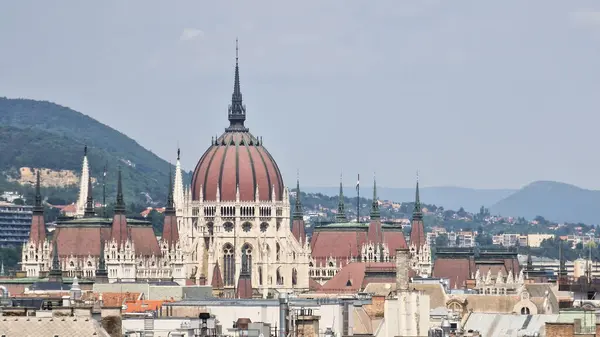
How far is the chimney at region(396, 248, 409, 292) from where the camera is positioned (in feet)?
211

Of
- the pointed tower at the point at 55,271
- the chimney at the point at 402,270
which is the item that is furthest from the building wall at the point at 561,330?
the pointed tower at the point at 55,271

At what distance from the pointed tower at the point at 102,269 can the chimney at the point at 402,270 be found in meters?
111

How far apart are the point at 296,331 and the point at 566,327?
8.73 m

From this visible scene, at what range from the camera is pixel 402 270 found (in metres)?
66.2

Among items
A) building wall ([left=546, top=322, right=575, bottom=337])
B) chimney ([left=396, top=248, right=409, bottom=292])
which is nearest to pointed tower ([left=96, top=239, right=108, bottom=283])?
building wall ([left=546, top=322, right=575, bottom=337])

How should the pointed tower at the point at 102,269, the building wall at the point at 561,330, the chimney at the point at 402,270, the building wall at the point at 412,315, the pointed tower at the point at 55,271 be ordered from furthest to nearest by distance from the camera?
the pointed tower at the point at 102,269 < the pointed tower at the point at 55,271 < the building wall at the point at 561,330 < the chimney at the point at 402,270 < the building wall at the point at 412,315

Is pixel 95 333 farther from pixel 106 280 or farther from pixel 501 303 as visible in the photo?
pixel 106 280

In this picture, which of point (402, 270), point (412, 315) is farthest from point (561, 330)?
point (412, 315)

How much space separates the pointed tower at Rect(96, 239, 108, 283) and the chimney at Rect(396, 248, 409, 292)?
364 feet

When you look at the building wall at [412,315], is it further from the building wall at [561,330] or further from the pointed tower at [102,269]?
the pointed tower at [102,269]

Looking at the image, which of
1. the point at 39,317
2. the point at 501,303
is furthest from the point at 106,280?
the point at 39,317

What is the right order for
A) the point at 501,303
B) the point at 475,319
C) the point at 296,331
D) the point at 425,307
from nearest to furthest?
the point at 425,307, the point at 296,331, the point at 475,319, the point at 501,303

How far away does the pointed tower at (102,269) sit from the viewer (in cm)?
18238

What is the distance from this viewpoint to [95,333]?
52.8 metres
